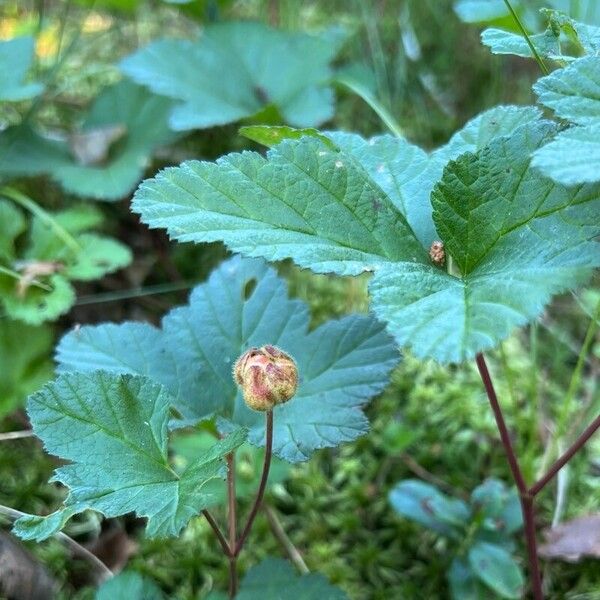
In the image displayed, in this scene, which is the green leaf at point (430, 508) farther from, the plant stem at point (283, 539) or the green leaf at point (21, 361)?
the green leaf at point (21, 361)

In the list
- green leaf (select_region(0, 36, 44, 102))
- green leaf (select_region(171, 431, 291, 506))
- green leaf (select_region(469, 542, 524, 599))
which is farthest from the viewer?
green leaf (select_region(0, 36, 44, 102))

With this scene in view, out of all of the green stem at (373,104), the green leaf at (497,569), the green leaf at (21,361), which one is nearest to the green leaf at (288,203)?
the green stem at (373,104)

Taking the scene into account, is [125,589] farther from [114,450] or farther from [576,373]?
[576,373]

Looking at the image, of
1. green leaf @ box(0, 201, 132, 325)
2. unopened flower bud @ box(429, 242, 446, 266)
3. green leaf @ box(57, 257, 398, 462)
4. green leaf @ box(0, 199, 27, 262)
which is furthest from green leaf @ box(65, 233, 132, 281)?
unopened flower bud @ box(429, 242, 446, 266)

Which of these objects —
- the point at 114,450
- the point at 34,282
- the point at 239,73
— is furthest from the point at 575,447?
the point at 239,73

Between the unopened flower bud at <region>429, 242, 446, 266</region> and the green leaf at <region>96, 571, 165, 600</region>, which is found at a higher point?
the unopened flower bud at <region>429, 242, 446, 266</region>

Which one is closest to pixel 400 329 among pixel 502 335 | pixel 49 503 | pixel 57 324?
pixel 502 335

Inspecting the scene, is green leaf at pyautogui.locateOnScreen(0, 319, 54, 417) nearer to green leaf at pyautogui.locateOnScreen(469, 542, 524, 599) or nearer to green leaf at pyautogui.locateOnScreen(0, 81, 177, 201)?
green leaf at pyautogui.locateOnScreen(0, 81, 177, 201)
